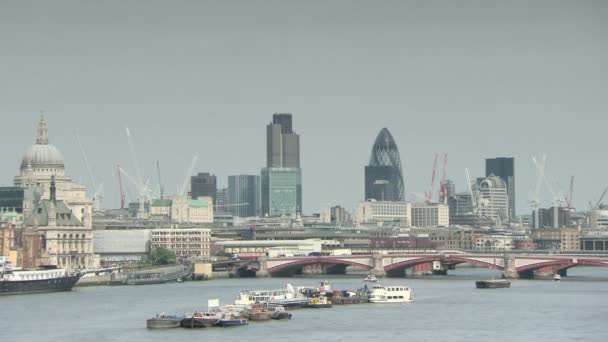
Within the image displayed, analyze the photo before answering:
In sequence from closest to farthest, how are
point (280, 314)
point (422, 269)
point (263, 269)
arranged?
point (280, 314) → point (263, 269) → point (422, 269)

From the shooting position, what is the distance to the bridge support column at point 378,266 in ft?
515

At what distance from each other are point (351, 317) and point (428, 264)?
240 ft

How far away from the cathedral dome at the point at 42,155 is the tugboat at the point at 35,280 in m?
57.8

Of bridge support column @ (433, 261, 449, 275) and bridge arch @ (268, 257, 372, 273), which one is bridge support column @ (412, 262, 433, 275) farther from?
bridge arch @ (268, 257, 372, 273)

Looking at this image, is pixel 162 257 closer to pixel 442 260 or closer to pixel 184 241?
pixel 184 241

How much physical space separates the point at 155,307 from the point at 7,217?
65.8 metres

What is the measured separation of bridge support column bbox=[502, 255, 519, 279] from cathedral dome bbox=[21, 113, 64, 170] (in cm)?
6078

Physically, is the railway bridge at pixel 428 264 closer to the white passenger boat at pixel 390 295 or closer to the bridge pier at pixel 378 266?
the bridge pier at pixel 378 266

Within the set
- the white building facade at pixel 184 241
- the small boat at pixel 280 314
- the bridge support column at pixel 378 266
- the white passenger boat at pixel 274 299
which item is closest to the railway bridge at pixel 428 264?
the bridge support column at pixel 378 266

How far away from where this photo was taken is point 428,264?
570 ft

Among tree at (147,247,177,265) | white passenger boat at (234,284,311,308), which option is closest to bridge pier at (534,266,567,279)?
tree at (147,247,177,265)

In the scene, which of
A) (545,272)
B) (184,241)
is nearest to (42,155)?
(184,241)

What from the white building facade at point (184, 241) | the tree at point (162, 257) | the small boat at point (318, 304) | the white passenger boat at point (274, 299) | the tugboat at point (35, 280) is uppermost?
the white building facade at point (184, 241)

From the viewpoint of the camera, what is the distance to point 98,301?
117125mm
